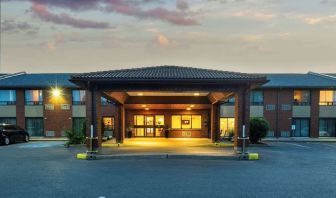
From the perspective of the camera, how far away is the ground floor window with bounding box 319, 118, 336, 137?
30.5m

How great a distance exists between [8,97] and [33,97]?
2.77 meters

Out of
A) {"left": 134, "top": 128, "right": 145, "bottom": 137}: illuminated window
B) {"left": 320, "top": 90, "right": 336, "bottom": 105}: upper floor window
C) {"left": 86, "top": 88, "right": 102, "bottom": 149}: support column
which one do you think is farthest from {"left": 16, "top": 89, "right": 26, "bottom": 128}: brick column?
{"left": 320, "top": 90, "right": 336, "bottom": 105}: upper floor window

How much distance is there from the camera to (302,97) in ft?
98.9

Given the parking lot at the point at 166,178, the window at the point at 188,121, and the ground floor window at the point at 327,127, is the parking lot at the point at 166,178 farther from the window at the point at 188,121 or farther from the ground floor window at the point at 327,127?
the ground floor window at the point at 327,127

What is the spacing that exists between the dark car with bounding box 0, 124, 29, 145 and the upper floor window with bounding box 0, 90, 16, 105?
668 cm

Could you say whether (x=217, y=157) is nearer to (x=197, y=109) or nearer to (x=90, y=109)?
(x=90, y=109)

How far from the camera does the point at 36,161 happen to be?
14367mm

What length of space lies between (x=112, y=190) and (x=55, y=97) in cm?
2389

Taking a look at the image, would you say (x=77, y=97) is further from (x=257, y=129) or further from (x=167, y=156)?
(x=257, y=129)

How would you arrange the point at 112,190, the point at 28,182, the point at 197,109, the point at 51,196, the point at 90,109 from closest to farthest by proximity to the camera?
the point at 51,196 → the point at 112,190 → the point at 28,182 → the point at 90,109 → the point at 197,109

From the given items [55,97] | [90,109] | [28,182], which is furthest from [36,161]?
[55,97]

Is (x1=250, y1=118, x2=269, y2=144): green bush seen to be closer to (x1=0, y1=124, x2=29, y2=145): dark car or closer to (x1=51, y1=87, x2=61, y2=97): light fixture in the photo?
(x1=51, y1=87, x2=61, y2=97): light fixture

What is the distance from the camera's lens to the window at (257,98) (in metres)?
29.9

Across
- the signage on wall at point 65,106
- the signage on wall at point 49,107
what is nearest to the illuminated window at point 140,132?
the signage on wall at point 65,106
